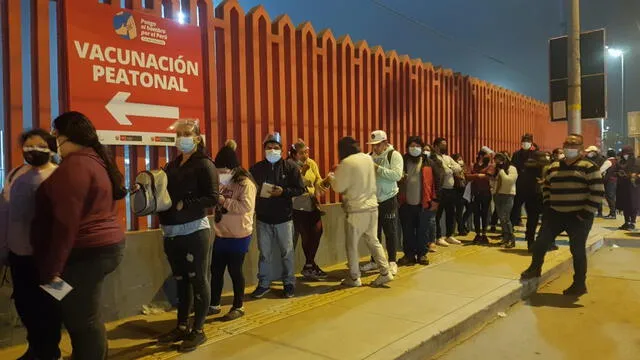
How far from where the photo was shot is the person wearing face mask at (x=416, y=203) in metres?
7.24

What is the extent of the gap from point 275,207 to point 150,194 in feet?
6.27

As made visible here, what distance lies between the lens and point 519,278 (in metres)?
6.47

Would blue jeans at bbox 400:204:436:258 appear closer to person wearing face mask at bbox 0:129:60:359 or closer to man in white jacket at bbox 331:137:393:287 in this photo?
man in white jacket at bbox 331:137:393:287

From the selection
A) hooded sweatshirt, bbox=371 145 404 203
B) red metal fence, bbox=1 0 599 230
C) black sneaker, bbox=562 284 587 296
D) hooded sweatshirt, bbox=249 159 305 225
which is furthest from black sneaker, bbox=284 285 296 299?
black sneaker, bbox=562 284 587 296

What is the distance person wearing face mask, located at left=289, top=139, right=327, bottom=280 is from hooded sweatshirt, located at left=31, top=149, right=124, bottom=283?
11.7ft

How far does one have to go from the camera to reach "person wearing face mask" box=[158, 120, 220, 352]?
4.05 metres

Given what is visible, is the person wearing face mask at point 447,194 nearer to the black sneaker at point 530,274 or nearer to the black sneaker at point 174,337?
the black sneaker at point 530,274

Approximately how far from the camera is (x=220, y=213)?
486 cm

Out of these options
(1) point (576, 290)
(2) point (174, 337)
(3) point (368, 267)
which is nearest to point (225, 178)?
(2) point (174, 337)

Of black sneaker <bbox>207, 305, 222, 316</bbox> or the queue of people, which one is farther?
black sneaker <bbox>207, 305, 222, 316</bbox>

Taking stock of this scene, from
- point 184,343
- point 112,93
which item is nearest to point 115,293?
point 184,343

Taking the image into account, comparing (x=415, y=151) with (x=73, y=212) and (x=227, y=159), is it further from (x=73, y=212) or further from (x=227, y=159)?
(x=73, y=212)

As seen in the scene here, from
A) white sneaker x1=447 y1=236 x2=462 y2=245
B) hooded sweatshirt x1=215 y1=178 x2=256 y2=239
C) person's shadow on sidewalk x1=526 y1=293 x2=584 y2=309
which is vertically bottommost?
person's shadow on sidewalk x1=526 y1=293 x2=584 y2=309

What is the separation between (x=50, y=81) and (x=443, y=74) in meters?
8.02
